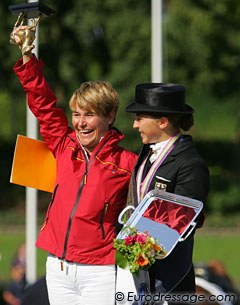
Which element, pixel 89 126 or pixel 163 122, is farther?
pixel 89 126

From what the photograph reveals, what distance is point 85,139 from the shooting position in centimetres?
477

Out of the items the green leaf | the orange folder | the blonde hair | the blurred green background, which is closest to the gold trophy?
the blonde hair

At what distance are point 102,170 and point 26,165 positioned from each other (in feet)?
1.75

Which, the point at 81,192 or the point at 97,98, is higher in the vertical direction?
the point at 97,98

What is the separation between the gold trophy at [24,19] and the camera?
479cm

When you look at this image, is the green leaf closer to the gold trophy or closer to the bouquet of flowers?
the bouquet of flowers

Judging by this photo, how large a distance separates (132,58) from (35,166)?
60.9 feet

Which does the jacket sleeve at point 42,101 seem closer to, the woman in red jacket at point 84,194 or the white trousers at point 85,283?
the woman in red jacket at point 84,194

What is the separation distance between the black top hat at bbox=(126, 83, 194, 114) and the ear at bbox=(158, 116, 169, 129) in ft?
0.15

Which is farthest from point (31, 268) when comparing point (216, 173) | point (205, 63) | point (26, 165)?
point (216, 173)

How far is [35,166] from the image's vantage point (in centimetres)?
503

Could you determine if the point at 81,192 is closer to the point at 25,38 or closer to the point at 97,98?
the point at 97,98

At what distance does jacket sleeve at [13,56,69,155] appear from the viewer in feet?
15.8

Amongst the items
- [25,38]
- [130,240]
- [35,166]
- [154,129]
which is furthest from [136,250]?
[25,38]
